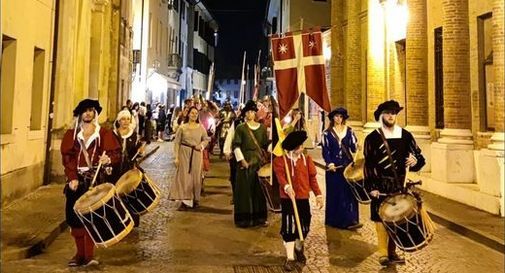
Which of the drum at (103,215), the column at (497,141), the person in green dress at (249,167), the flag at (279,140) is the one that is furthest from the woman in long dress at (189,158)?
the column at (497,141)

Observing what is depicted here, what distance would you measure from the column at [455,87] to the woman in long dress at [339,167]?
431 cm

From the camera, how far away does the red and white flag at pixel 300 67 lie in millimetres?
8125

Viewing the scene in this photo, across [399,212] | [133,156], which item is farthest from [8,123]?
[399,212]

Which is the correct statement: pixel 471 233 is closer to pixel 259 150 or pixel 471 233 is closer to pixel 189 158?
pixel 259 150

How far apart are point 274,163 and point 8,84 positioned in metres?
6.37

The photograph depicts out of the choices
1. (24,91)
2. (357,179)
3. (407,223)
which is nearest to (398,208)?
(407,223)

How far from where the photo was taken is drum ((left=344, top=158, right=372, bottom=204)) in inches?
336

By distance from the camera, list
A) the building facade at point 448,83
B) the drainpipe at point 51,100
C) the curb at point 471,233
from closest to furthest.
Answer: the curb at point 471,233 → the building facade at point 448,83 → the drainpipe at point 51,100

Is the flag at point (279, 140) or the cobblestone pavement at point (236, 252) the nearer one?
the cobblestone pavement at point (236, 252)

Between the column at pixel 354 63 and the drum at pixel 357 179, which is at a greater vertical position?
the column at pixel 354 63

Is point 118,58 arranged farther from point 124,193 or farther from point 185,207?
point 124,193

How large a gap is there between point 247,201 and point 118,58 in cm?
1225

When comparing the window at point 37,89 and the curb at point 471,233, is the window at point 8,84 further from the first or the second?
the curb at point 471,233

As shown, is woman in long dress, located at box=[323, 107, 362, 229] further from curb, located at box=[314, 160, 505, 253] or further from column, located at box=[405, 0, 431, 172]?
column, located at box=[405, 0, 431, 172]
